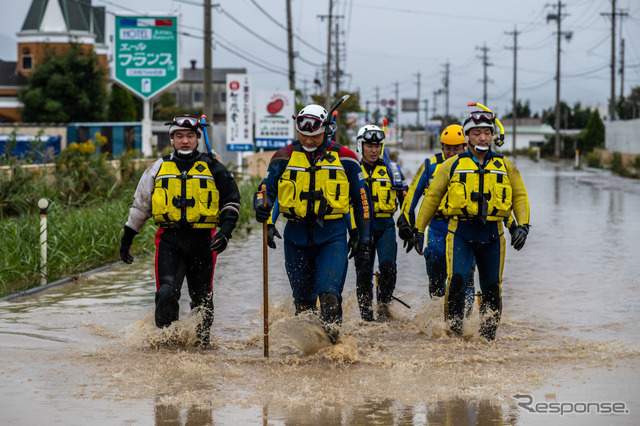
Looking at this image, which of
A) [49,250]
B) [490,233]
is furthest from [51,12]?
[490,233]

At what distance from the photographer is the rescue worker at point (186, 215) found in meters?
7.40

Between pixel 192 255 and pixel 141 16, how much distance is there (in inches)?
834

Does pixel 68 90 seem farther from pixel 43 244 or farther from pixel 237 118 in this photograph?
pixel 43 244

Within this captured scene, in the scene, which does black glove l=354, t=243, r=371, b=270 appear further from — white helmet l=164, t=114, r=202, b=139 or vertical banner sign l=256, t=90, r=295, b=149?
vertical banner sign l=256, t=90, r=295, b=149

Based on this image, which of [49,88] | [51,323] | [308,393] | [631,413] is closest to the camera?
[631,413]

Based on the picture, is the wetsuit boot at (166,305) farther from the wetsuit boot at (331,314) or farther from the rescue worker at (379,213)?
the rescue worker at (379,213)

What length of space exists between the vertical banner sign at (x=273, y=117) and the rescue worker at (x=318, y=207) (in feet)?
73.8

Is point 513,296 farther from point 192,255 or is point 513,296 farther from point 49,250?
point 49,250

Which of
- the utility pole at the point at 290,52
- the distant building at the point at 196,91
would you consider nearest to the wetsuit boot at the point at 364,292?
the utility pole at the point at 290,52

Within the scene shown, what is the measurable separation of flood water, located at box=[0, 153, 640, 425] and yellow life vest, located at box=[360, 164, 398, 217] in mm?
1094

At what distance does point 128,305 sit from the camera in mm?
9969

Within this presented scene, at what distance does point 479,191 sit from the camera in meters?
7.61

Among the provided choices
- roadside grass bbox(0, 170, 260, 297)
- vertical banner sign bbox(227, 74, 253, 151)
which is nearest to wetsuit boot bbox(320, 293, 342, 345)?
roadside grass bbox(0, 170, 260, 297)

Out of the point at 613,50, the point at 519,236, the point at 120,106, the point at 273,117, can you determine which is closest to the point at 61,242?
the point at 519,236
